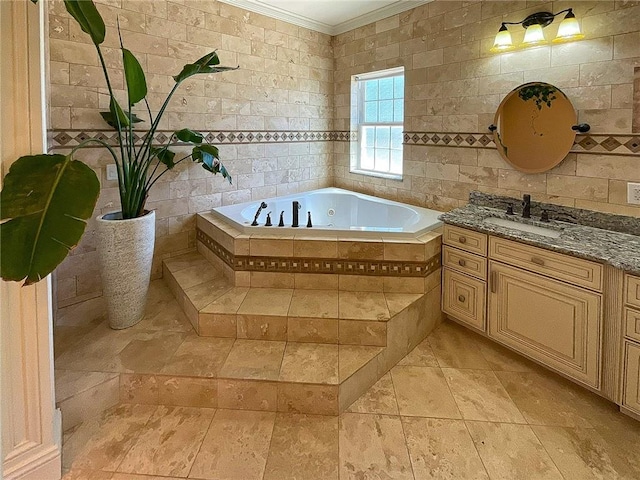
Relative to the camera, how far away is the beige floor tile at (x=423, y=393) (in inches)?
79.7

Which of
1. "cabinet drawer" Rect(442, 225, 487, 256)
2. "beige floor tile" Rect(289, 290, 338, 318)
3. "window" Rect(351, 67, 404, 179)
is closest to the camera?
"beige floor tile" Rect(289, 290, 338, 318)

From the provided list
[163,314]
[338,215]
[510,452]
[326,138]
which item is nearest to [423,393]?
[510,452]

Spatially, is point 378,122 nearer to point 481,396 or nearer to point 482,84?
point 482,84

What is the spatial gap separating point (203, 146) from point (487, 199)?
2.25 metres

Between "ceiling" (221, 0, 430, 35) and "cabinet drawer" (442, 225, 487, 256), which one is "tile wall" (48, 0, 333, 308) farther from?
"cabinet drawer" (442, 225, 487, 256)

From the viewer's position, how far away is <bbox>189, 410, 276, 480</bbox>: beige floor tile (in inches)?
64.7

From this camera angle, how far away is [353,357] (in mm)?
2211

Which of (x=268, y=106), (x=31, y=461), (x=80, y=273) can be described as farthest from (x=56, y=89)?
(x=31, y=461)

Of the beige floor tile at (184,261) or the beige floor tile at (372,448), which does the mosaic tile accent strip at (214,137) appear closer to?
the beige floor tile at (184,261)

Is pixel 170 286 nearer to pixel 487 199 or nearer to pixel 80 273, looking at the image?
pixel 80 273

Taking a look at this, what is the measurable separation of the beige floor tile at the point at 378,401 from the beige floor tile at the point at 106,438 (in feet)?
3.54

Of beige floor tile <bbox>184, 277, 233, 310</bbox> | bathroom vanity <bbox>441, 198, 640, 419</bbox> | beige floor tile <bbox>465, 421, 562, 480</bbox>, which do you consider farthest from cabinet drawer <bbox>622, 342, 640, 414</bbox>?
beige floor tile <bbox>184, 277, 233, 310</bbox>

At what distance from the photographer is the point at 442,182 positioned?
11.5 feet

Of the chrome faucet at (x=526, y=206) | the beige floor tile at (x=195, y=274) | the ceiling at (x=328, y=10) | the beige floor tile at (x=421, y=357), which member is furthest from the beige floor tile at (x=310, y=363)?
the ceiling at (x=328, y=10)
